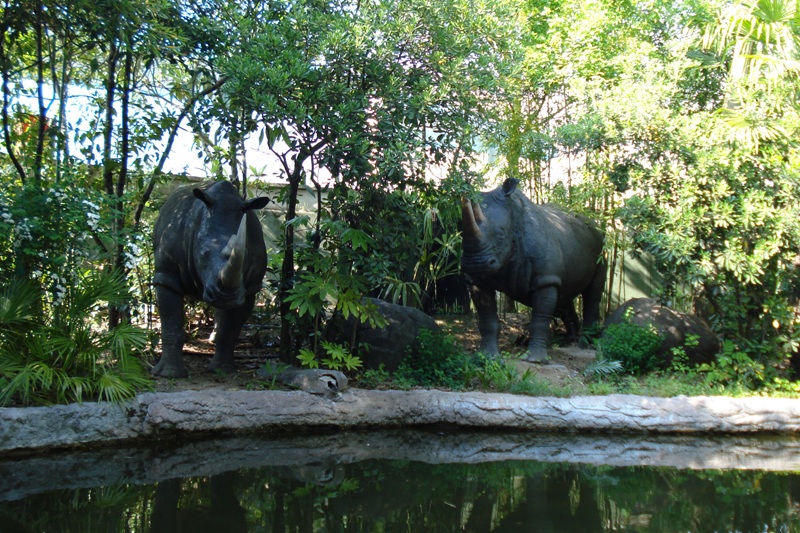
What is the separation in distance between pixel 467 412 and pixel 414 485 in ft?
5.16

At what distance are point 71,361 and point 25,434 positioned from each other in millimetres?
854

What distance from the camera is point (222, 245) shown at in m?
7.42

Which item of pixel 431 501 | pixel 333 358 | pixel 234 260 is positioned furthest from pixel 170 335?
pixel 431 501

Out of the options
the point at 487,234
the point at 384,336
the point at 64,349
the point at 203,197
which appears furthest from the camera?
the point at 487,234

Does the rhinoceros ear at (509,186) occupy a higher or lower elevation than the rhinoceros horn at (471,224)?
higher

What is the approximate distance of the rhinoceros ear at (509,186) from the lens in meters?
9.00

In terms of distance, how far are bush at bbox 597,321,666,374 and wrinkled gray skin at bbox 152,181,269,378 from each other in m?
4.01

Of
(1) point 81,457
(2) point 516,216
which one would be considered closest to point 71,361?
(1) point 81,457

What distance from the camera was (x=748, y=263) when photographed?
781 centimetres

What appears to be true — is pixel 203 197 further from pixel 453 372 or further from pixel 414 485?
pixel 414 485

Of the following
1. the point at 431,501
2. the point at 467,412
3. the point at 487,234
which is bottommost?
the point at 431,501

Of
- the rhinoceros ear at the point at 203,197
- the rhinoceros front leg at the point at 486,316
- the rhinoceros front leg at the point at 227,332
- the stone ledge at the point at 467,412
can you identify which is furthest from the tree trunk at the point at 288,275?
the rhinoceros front leg at the point at 486,316

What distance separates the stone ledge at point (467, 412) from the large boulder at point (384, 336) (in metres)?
1.21

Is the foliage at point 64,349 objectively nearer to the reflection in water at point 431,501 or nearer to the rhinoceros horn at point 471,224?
the reflection in water at point 431,501
